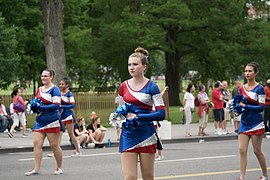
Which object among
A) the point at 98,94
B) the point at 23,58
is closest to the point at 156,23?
the point at 23,58

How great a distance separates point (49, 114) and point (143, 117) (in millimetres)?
4898

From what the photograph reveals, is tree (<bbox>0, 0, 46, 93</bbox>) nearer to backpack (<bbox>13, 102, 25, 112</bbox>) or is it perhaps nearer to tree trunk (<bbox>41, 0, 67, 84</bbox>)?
tree trunk (<bbox>41, 0, 67, 84</bbox>)

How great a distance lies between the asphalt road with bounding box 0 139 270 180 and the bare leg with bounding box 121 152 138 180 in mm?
4205

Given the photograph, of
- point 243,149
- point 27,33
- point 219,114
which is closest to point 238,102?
point 243,149

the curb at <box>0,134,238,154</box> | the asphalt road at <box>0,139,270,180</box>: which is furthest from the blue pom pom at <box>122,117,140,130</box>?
the curb at <box>0,134,238,154</box>

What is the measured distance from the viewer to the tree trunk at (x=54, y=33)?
85.3 ft

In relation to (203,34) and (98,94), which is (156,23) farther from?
(98,94)

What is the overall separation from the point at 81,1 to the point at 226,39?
9398mm

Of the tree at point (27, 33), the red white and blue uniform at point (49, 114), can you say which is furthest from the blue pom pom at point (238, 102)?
the tree at point (27, 33)

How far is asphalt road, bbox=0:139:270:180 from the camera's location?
12945 mm

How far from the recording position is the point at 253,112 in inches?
453

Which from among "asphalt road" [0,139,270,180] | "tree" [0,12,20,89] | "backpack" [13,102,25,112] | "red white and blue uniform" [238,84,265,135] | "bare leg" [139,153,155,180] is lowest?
"asphalt road" [0,139,270,180]

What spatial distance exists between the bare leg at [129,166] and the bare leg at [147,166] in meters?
0.11

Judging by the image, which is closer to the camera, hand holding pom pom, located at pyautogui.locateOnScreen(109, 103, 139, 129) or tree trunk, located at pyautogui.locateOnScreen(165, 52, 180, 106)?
hand holding pom pom, located at pyautogui.locateOnScreen(109, 103, 139, 129)
